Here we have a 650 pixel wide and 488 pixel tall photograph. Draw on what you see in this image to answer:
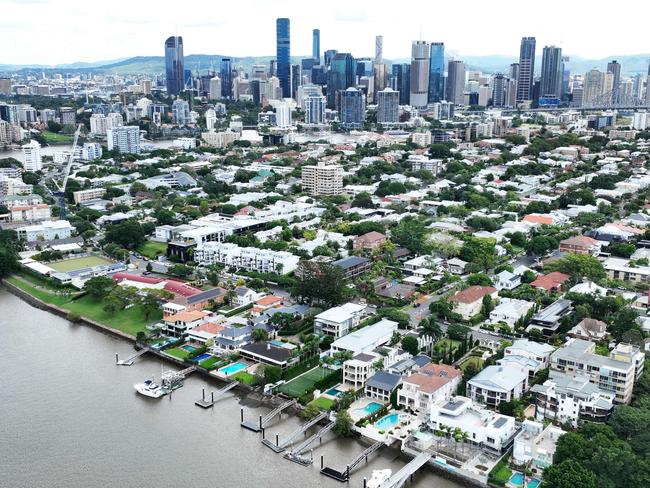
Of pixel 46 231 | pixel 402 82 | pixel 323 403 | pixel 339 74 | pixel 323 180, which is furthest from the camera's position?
pixel 339 74

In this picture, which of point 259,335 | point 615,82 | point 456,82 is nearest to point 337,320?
point 259,335

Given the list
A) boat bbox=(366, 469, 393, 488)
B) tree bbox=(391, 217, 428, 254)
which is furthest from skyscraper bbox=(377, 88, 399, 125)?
boat bbox=(366, 469, 393, 488)

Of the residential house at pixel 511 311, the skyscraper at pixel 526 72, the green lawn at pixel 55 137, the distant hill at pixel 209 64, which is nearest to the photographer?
the residential house at pixel 511 311

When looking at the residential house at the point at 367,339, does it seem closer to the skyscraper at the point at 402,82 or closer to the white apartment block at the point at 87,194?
the white apartment block at the point at 87,194

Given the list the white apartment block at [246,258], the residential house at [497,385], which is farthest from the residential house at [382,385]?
the white apartment block at [246,258]

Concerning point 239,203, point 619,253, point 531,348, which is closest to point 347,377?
point 531,348

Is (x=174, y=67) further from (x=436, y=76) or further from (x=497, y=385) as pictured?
(x=497, y=385)

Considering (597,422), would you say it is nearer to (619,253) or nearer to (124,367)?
(124,367)
